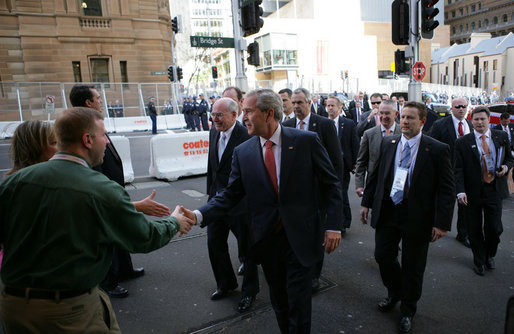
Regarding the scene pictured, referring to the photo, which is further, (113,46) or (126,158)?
(113,46)

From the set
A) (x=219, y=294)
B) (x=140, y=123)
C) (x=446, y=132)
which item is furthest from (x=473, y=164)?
(x=140, y=123)

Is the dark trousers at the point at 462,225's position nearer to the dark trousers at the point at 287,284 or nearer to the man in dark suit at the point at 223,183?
the man in dark suit at the point at 223,183

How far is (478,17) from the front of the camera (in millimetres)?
102812

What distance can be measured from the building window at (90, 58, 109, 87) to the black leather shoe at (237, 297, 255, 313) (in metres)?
31.0

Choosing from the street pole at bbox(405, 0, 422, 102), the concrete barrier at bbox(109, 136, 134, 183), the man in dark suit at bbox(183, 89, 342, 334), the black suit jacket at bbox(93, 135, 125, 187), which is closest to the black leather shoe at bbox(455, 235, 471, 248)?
the man in dark suit at bbox(183, 89, 342, 334)

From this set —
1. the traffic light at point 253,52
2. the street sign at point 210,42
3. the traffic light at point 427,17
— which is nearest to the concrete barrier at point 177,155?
the street sign at point 210,42

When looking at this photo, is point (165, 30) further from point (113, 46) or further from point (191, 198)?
point (191, 198)

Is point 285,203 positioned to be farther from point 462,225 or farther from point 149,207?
point 462,225

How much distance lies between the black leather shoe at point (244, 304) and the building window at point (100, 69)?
31.0 metres

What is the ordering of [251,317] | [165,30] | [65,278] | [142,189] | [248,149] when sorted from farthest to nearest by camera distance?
[165,30] < [142,189] < [251,317] < [248,149] < [65,278]

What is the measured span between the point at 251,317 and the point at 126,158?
7190mm

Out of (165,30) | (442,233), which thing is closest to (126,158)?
(442,233)

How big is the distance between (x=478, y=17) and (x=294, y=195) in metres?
124

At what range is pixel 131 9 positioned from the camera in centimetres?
3139
